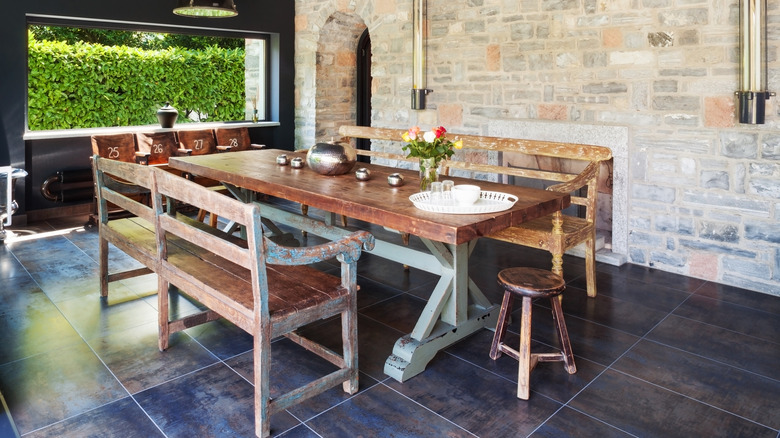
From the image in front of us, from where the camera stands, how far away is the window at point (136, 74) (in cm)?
623

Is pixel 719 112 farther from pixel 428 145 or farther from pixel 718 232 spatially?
pixel 428 145

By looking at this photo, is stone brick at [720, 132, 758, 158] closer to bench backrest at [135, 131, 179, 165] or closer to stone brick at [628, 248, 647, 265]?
stone brick at [628, 248, 647, 265]

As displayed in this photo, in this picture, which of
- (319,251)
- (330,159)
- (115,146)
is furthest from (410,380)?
(115,146)

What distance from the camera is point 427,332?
292cm

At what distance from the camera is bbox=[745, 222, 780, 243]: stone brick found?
3898 mm

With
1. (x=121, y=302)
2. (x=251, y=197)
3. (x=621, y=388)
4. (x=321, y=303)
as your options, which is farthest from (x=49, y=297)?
(x=621, y=388)

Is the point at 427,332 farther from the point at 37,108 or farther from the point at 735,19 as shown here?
the point at 37,108

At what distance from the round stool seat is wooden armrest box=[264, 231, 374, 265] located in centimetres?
66

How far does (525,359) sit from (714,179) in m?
2.34

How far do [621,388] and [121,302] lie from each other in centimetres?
283

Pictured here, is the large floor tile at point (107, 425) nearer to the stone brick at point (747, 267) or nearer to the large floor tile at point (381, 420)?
the large floor tile at point (381, 420)

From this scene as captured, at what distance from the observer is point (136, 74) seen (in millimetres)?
6898

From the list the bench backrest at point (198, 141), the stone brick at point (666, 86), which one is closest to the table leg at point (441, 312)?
the stone brick at point (666, 86)

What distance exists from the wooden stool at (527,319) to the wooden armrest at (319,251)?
0.69 m
